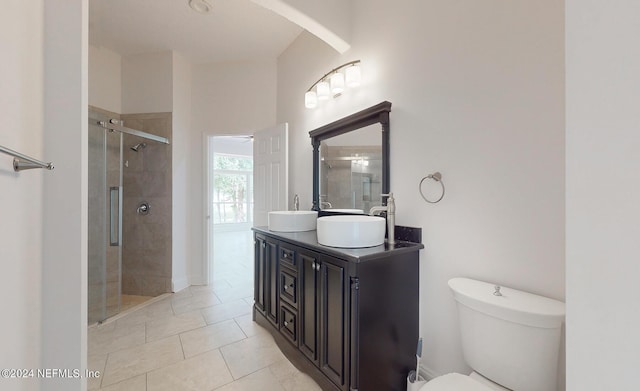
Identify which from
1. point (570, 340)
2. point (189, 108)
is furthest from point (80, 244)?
point (189, 108)

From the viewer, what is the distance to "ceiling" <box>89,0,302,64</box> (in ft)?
8.13

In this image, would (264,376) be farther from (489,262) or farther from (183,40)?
(183,40)

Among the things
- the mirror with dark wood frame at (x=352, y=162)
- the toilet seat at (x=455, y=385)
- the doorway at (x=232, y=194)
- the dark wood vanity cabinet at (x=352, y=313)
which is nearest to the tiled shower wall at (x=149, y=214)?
the mirror with dark wood frame at (x=352, y=162)

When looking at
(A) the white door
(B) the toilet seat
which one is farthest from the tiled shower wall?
(B) the toilet seat

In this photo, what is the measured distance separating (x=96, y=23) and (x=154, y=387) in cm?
348

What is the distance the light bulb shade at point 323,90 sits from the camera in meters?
2.36

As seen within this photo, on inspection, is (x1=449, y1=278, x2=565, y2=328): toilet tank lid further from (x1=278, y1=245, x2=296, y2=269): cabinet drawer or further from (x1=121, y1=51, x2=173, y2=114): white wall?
(x1=121, y1=51, x2=173, y2=114): white wall

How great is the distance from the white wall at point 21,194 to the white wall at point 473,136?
6.10 feet

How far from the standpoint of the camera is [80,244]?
1.16m

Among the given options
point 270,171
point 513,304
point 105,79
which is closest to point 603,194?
point 513,304

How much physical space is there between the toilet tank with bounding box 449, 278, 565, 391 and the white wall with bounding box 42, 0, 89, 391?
1792mm

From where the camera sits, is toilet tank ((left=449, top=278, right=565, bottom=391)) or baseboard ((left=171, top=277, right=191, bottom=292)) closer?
toilet tank ((left=449, top=278, right=565, bottom=391))

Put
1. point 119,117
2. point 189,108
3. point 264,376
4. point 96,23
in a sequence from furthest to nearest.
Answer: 1. point 189,108
2. point 119,117
3. point 96,23
4. point 264,376

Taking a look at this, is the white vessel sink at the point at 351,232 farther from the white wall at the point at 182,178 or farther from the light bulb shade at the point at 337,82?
the white wall at the point at 182,178
